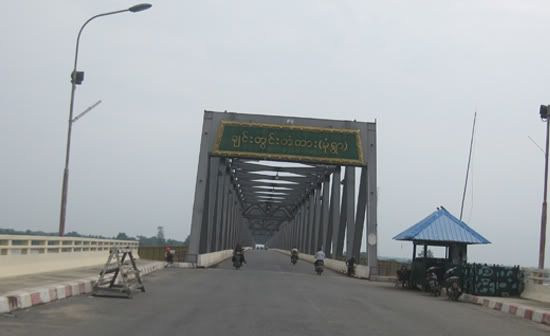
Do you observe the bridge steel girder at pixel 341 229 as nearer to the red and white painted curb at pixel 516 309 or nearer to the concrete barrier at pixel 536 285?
the concrete barrier at pixel 536 285

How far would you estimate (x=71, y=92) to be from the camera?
23.1 meters

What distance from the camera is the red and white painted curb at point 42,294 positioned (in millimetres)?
10951

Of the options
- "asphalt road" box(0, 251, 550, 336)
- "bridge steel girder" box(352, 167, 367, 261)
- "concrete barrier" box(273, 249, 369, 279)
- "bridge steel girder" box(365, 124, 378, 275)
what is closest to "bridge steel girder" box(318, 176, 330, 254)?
"concrete barrier" box(273, 249, 369, 279)

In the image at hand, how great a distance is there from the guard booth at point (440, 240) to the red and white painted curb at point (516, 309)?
241 cm

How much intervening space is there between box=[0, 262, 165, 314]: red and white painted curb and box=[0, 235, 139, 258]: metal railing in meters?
1.77

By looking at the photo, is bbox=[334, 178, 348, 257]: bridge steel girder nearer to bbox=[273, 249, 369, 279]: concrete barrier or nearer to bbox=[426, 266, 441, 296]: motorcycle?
bbox=[273, 249, 369, 279]: concrete barrier

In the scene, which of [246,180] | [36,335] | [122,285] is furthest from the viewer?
[246,180]

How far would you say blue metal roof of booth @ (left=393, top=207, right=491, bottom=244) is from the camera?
2295cm

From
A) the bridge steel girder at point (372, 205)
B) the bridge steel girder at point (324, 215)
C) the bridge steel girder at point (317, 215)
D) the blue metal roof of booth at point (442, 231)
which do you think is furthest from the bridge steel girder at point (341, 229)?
the blue metal roof of booth at point (442, 231)

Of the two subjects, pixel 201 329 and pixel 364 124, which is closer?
pixel 201 329

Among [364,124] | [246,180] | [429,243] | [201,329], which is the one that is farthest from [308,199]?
[201,329]

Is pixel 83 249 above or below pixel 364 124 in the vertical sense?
below

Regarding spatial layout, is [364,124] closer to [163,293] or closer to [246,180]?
[163,293]

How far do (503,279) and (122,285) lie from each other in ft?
39.2
